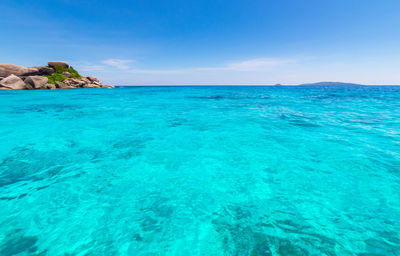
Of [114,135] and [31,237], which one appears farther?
[114,135]

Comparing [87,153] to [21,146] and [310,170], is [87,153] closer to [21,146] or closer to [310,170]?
[21,146]

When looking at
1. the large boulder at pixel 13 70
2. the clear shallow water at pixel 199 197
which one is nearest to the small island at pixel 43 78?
the large boulder at pixel 13 70

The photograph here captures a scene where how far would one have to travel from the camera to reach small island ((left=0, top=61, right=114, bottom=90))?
141 ft

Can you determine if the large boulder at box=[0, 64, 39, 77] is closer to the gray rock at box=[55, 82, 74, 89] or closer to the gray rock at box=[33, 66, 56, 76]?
the gray rock at box=[33, 66, 56, 76]

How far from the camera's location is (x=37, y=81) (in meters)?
46.2

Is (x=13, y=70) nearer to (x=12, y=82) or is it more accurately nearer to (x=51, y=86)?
(x=12, y=82)

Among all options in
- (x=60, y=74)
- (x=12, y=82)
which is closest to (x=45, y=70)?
(x=60, y=74)

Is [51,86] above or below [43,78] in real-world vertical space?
A: below

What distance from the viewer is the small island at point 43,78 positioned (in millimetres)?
42875

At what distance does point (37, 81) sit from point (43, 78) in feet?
6.29

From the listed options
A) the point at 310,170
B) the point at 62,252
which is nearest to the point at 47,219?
the point at 62,252

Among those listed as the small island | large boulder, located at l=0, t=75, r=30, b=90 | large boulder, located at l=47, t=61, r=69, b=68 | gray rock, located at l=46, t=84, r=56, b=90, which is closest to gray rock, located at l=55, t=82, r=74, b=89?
the small island

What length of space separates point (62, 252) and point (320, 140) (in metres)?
10.1

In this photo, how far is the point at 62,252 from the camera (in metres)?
2.97
